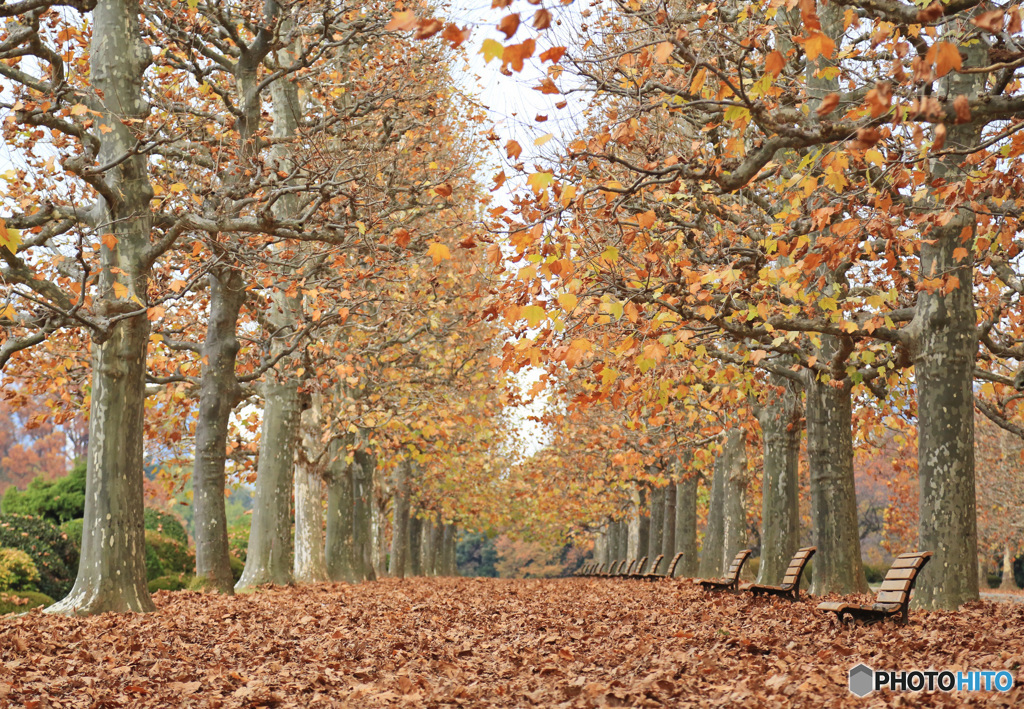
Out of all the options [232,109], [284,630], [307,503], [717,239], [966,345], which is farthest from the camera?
Result: [307,503]

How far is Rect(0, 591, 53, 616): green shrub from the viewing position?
1327cm

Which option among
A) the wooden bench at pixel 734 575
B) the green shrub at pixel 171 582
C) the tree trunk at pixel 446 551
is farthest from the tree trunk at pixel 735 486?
the tree trunk at pixel 446 551

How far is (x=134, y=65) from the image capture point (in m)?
11.1

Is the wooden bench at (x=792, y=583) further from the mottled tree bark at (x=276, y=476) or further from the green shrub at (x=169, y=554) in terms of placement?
the green shrub at (x=169, y=554)

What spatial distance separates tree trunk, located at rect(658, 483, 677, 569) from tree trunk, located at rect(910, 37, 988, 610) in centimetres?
1754

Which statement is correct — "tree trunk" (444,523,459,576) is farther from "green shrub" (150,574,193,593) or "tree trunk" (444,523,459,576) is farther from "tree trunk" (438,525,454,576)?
"green shrub" (150,574,193,593)

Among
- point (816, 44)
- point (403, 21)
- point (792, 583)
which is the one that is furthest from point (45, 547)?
point (816, 44)

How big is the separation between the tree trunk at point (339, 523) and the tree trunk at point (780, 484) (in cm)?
971

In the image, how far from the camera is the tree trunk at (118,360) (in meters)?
10.1

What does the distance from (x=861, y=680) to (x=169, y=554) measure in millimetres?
17577

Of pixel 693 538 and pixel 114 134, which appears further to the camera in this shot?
pixel 693 538

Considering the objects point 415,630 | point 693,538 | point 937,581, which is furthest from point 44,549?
point 693,538

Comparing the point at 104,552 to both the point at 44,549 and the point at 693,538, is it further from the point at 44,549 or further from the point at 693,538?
the point at 693,538

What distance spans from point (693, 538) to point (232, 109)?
17511 mm
